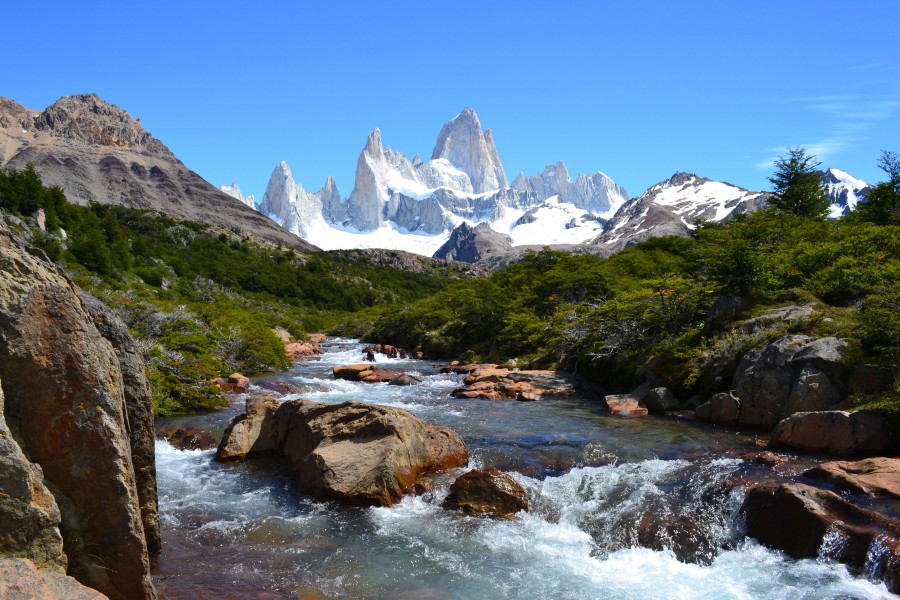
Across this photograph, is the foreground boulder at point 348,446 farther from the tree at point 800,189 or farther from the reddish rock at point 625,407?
the tree at point 800,189

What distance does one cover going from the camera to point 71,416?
471 cm

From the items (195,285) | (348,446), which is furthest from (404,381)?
(195,285)

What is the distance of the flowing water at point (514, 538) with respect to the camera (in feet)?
22.8

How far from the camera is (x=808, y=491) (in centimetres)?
798

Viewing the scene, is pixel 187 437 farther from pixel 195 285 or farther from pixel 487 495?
pixel 195 285

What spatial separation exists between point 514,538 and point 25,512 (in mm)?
6109

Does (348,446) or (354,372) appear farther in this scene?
(354,372)

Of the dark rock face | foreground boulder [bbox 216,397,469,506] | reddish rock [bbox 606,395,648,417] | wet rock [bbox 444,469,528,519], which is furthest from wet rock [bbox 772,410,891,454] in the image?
the dark rock face

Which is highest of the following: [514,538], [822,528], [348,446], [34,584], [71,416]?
[71,416]

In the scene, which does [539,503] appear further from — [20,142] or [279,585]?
[20,142]

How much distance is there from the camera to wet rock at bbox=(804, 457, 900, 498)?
817cm

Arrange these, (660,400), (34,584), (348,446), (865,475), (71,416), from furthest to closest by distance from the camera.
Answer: (660,400) < (348,446) < (865,475) < (71,416) < (34,584)

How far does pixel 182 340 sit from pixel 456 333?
19.8 metres

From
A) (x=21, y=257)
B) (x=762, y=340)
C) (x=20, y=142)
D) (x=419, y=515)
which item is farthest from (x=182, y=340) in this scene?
(x=20, y=142)
